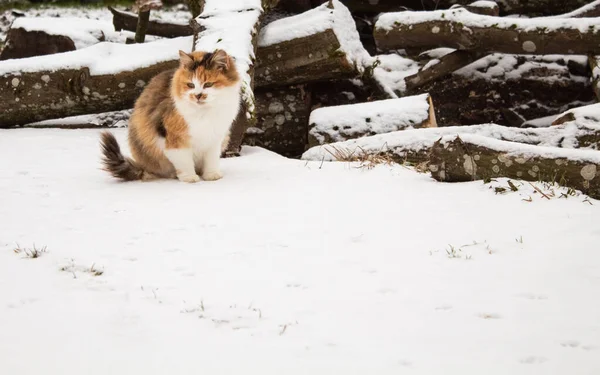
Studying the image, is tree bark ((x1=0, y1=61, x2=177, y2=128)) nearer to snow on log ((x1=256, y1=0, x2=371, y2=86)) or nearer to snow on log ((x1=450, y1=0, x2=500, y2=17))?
snow on log ((x1=256, y1=0, x2=371, y2=86))

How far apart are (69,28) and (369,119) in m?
5.73

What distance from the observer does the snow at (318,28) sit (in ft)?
22.3

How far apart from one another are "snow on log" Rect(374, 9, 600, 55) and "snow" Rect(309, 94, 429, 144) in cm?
133

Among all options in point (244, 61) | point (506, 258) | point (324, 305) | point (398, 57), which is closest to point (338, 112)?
point (244, 61)

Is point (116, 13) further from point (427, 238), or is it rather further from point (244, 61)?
point (427, 238)

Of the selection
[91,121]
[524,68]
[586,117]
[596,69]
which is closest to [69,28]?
[91,121]

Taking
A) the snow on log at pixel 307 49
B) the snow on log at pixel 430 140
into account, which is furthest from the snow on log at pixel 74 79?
the snow on log at pixel 430 140

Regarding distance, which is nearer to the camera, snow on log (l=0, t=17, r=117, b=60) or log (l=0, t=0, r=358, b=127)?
log (l=0, t=0, r=358, b=127)

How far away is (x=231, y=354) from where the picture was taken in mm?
2252

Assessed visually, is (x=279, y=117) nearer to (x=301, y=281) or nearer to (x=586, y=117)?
(x=586, y=117)

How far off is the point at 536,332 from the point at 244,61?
4331 mm

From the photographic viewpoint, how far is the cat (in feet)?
16.5

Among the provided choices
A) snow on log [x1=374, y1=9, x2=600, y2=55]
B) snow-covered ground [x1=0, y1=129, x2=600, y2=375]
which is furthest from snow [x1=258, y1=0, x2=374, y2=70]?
snow-covered ground [x1=0, y1=129, x2=600, y2=375]

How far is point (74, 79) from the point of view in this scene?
7035mm
